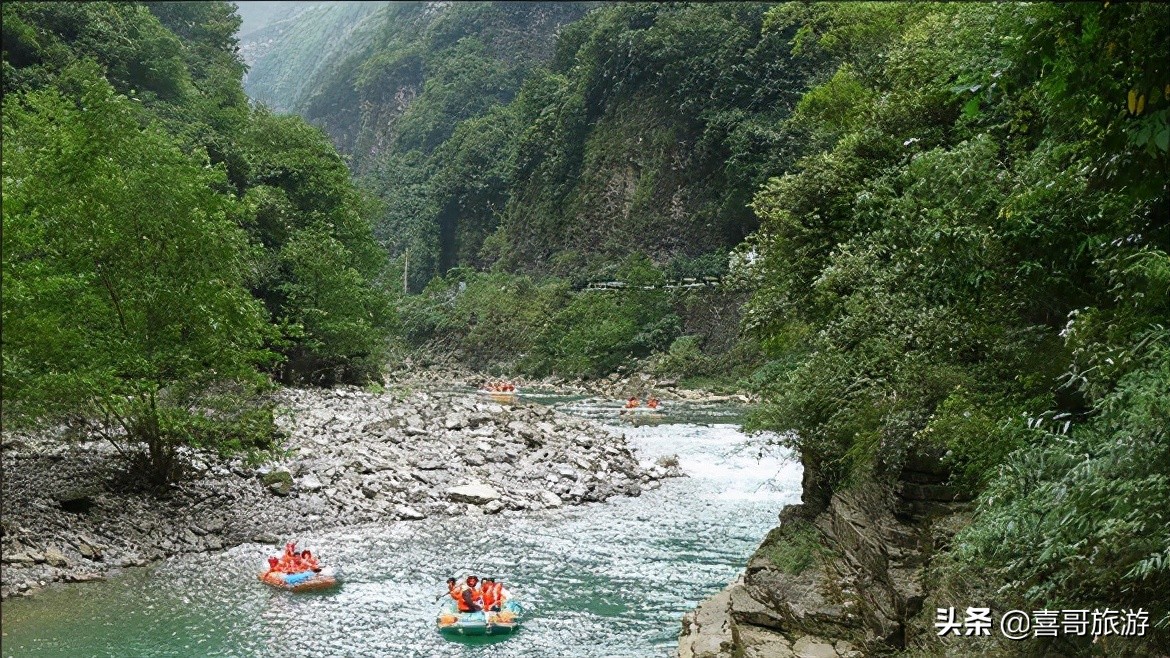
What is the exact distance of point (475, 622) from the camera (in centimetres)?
1161

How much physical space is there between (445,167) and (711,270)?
3949cm

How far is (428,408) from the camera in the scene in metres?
26.6

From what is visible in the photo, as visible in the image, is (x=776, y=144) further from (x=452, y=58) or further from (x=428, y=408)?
(x=452, y=58)

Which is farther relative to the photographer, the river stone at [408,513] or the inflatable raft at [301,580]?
the river stone at [408,513]

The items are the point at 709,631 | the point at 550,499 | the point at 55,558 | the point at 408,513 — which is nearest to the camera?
the point at 709,631

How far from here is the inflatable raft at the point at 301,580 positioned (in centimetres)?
1284

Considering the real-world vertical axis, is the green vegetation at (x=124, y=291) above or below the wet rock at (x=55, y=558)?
above

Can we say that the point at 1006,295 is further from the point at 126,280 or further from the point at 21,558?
the point at 21,558

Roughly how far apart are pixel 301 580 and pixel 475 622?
2944 mm

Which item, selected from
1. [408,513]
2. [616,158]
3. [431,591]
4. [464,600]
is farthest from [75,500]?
[616,158]

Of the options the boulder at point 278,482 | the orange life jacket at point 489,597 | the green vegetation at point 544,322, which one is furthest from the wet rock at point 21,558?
the green vegetation at point 544,322

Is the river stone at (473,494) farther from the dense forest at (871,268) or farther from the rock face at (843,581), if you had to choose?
the rock face at (843,581)

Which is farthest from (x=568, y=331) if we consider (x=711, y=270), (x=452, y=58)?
(x=452, y=58)

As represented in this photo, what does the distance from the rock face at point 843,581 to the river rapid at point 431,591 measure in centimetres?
121
